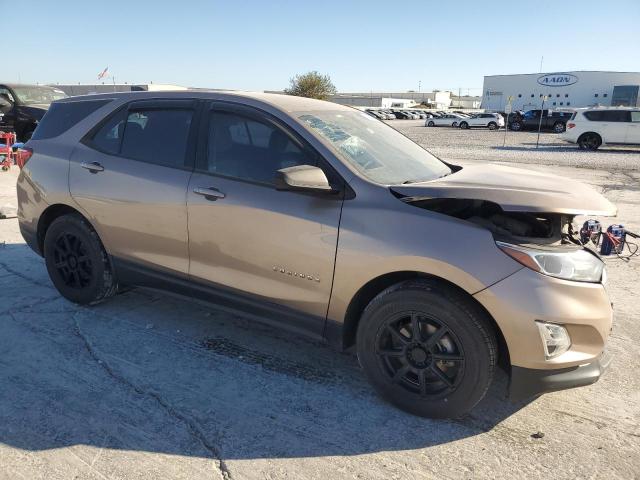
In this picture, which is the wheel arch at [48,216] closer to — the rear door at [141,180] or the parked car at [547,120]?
the rear door at [141,180]

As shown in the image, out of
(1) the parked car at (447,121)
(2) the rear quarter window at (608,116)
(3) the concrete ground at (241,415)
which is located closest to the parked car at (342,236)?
(3) the concrete ground at (241,415)

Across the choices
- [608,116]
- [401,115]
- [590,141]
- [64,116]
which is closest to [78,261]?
[64,116]

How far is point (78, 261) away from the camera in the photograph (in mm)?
4133

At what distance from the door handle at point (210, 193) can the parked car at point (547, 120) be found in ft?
123

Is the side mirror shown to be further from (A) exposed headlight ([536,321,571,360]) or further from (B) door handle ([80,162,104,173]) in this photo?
(B) door handle ([80,162,104,173])

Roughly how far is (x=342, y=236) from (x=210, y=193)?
0.99 metres

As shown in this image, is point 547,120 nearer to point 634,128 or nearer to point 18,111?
point 634,128

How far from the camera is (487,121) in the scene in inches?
1764

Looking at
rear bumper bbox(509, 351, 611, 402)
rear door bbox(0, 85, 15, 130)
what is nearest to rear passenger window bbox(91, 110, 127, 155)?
rear bumper bbox(509, 351, 611, 402)

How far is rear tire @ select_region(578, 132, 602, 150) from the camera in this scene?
22047 mm

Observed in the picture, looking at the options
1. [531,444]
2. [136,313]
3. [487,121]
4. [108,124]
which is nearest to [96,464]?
[136,313]

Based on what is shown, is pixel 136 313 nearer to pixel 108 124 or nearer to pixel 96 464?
pixel 108 124

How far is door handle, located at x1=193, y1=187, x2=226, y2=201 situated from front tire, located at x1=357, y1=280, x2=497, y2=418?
122 cm

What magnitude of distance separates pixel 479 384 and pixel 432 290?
0.55 m
